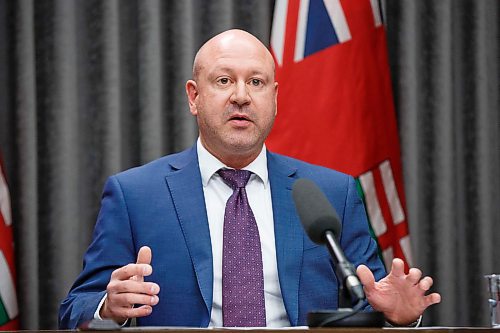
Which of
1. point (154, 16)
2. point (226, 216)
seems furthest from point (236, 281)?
point (154, 16)

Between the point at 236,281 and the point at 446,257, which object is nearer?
the point at 236,281

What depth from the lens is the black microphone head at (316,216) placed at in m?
1.57

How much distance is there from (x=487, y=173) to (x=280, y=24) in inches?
43.8

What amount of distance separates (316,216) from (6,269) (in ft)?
5.84

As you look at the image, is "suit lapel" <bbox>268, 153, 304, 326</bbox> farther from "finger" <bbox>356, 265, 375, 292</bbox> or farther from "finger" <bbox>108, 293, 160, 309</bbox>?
"finger" <bbox>108, 293, 160, 309</bbox>

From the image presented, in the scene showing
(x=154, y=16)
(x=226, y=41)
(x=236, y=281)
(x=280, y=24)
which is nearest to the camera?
(x=236, y=281)

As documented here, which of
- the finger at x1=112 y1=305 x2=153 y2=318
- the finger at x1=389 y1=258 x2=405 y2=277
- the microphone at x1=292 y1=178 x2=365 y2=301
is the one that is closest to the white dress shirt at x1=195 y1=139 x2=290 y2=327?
the finger at x1=112 y1=305 x2=153 y2=318

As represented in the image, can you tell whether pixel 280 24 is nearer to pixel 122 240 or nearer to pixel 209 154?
pixel 209 154

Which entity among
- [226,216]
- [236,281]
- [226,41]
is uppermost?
[226,41]

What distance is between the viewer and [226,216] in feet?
7.70

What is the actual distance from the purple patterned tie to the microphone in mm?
652

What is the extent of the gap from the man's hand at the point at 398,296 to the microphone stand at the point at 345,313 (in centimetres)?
31

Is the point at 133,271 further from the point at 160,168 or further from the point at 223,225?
the point at 160,168

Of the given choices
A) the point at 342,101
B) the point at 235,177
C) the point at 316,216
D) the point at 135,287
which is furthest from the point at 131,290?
the point at 342,101
